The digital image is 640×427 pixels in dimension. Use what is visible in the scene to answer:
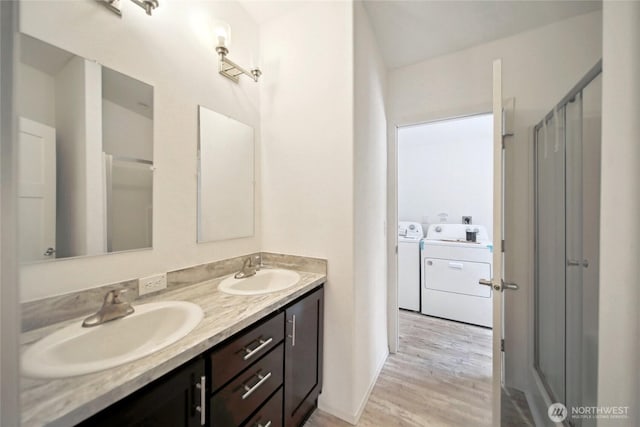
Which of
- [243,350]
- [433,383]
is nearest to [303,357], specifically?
[243,350]

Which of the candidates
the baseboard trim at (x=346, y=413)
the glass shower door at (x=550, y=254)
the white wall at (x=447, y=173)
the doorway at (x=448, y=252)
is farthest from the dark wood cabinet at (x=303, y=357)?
the white wall at (x=447, y=173)

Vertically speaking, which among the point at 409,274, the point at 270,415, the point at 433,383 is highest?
the point at 409,274

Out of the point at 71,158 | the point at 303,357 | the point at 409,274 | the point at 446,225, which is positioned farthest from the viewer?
the point at 446,225

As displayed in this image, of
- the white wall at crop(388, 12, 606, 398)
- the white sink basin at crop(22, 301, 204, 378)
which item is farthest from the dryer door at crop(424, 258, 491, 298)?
the white sink basin at crop(22, 301, 204, 378)

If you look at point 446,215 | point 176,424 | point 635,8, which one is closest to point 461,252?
point 446,215

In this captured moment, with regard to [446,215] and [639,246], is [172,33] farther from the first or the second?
[446,215]

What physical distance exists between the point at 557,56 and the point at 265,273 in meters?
2.58

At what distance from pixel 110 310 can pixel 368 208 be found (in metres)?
1.47

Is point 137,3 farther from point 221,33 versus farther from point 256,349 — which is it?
point 256,349

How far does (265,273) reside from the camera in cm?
154

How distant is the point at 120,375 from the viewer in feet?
1.91

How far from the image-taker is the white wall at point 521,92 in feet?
5.28

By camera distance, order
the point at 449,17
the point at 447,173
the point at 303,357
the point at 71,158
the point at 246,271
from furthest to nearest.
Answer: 1. the point at 447,173
2. the point at 449,17
3. the point at 246,271
4. the point at 303,357
5. the point at 71,158

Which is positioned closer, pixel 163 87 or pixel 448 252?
pixel 163 87
